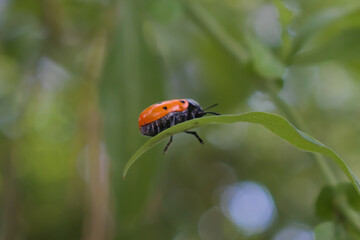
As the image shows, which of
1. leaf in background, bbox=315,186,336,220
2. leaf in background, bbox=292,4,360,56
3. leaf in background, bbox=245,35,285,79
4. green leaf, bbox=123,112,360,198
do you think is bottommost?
leaf in background, bbox=315,186,336,220

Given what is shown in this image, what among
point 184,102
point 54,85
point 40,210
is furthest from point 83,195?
point 184,102

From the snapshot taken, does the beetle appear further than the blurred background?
No

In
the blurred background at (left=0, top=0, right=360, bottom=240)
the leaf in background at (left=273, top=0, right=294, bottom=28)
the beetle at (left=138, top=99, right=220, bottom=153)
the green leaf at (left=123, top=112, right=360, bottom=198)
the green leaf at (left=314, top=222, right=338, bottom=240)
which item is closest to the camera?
the green leaf at (left=123, top=112, right=360, bottom=198)

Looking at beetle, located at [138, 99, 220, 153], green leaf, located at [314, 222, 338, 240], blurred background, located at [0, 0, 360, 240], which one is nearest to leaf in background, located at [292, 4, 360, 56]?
blurred background, located at [0, 0, 360, 240]

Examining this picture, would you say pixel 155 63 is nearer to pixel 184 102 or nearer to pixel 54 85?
pixel 184 102

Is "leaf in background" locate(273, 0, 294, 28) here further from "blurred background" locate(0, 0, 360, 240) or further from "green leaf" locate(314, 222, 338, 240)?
"green leaf" locate(314, 222, 338, 240)

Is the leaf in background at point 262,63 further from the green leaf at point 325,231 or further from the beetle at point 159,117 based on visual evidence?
the green leaf at point 325,231

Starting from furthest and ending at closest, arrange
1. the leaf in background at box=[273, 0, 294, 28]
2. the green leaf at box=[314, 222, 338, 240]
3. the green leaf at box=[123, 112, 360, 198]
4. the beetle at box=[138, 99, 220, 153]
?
the leaf in background at box=[273, 0, 294, 28]
the beetle at box=[138, 99, 220, 153]
the green leaf at box=[314, 222, 338, 240]
the green leaf at box=[123, 112, 360, 198]

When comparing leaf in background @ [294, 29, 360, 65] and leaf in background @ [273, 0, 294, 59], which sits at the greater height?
leaf in background @ [273, 0, 294, 59]

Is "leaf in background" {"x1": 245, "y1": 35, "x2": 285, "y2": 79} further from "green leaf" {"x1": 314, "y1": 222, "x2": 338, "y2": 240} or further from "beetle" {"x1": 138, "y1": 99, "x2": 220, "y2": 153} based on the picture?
"green leaf" {"x1": 314, "y1": 222, "x2": 338, "y2": 240}
